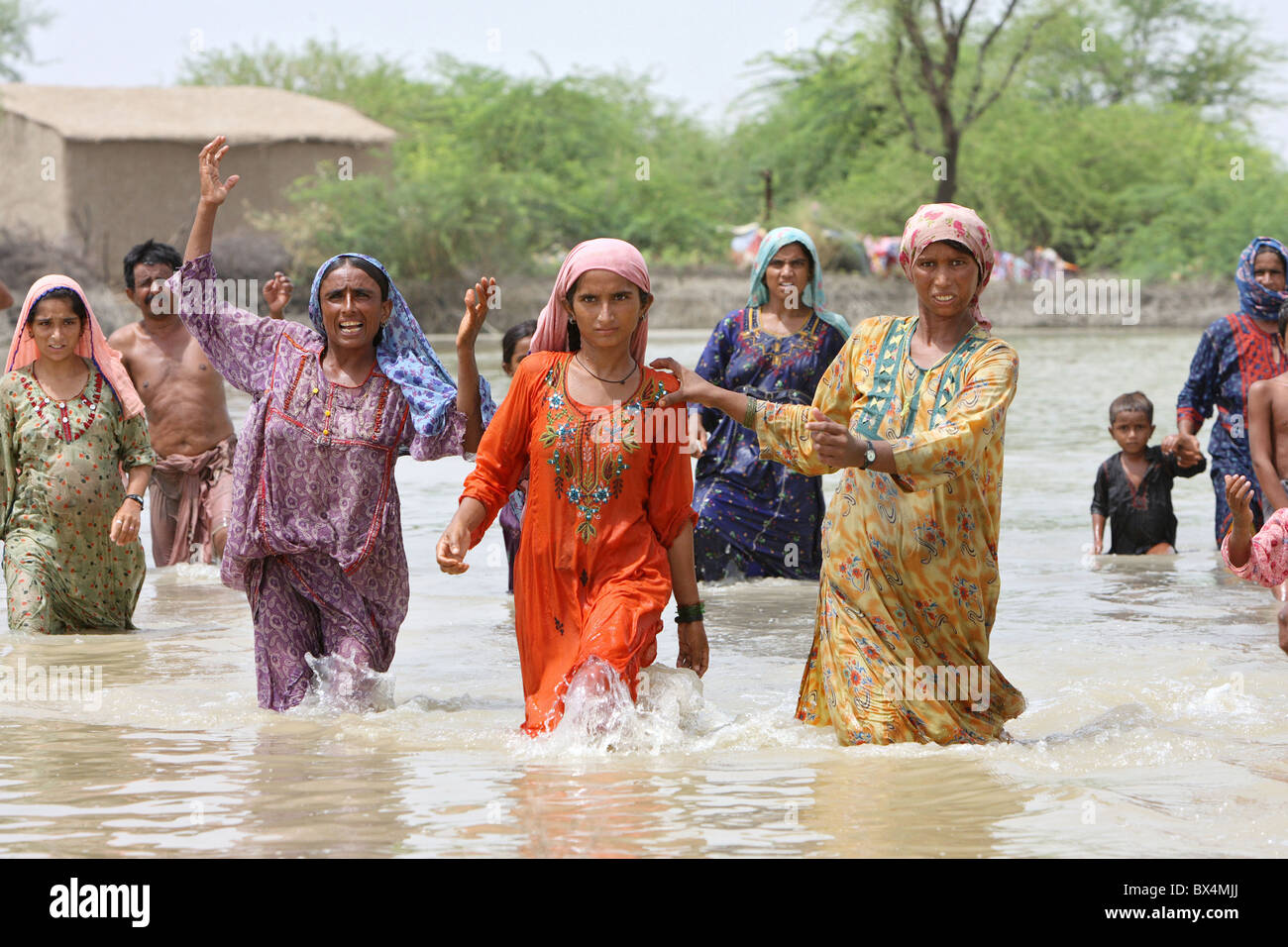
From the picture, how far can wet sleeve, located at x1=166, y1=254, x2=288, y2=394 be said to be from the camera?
5832 millimetres

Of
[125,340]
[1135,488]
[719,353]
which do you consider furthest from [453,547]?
[1135,488]

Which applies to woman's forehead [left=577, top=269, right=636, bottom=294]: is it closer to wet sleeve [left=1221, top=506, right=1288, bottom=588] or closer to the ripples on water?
the ripples on water

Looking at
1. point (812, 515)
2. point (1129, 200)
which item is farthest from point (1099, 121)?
point (812, 515)

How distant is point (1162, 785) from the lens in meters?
4.85

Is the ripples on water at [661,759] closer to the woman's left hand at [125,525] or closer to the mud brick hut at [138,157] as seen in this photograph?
the woman's left hand at [125,525]

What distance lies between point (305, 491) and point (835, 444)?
6.53 ft

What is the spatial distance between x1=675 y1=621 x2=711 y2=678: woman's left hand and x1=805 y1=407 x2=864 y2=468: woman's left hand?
0.90 metres

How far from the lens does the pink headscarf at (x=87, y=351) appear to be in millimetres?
7375

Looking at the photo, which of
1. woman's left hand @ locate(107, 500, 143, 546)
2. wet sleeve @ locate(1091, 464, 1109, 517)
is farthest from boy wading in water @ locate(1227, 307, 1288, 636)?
woman's left hand @ locate(107, 500, 143, 546)

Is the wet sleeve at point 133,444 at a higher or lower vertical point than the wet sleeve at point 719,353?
lower

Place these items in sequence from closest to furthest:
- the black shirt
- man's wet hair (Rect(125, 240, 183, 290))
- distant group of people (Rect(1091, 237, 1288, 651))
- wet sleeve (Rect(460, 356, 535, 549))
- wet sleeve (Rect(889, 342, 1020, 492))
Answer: wet sleeve (Rect(889, 342, 1020, 492))
wet sleeve (Rect(460, 356, 535, 549))
distant group of people (Rect(1091, 237, 1288, 651))
man's wet hair (Rect(125, 240, 183, 290))
the black shirt

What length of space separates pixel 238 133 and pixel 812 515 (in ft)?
96.6

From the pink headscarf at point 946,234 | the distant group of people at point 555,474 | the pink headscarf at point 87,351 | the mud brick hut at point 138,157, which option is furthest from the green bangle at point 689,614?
the mud brick hut at point 138,157
